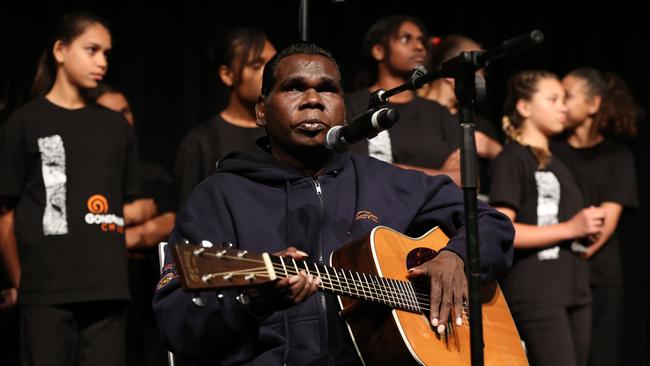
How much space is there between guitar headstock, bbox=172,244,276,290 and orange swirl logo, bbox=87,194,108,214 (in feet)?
6.27

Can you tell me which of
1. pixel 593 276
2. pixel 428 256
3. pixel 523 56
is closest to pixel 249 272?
pixel 428 256

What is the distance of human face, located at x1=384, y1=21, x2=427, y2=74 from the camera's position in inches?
186

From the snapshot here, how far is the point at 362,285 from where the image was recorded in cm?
253

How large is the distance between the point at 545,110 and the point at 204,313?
283 cm

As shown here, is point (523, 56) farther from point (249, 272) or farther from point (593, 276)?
point (249, 272)

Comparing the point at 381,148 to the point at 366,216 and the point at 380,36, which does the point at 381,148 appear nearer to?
the point at 380,36

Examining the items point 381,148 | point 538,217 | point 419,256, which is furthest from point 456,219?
point 538,217

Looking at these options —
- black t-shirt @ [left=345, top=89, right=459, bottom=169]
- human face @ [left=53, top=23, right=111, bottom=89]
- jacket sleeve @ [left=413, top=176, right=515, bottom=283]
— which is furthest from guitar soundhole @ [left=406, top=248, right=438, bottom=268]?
human face @ [left=53, top=23, right=111, bottom=89]

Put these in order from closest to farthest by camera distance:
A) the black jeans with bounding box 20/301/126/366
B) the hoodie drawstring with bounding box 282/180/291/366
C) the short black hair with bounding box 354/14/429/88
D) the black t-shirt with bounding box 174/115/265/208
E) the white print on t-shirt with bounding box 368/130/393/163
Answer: the hoodie drawstring with bounding box 282/180/291/366 → the black jeans with bounding box 20/301/126/366 → the white print on t-shirt with bounding box 368/130/393/163 → the black t-shirt with bounding box 174/115/265/208 → the short black hair with bounding box 354/14/429/88

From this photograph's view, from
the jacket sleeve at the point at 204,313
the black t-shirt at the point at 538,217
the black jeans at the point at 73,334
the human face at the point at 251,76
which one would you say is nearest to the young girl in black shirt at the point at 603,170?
the black t-shirt at the point at 538,217

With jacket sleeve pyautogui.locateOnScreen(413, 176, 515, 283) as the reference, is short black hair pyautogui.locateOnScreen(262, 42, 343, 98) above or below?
above

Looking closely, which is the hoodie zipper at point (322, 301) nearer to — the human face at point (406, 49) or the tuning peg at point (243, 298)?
the tuning peg at point (243, 298)

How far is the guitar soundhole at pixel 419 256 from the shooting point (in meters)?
2.81

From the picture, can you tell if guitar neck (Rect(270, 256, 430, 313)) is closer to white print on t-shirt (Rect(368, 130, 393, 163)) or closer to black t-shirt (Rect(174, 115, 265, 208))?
white print on t-shirt (Rect(368, 130, 393, 163))
